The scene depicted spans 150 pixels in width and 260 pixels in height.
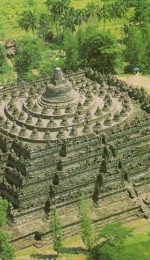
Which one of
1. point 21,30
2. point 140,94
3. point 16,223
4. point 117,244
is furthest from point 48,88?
point 21,30

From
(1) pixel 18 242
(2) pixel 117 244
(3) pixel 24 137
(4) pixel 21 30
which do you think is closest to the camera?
(2) pixel 117 244

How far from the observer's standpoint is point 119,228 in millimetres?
51188

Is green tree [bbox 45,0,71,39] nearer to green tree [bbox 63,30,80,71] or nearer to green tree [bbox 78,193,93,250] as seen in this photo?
green tree [bbox 63,30,80,71]

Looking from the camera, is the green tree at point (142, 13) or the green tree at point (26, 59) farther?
the green tree at point (142, 13)

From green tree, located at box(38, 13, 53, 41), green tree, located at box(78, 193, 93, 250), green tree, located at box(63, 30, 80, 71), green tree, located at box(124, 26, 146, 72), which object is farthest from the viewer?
green tree, located at box(38, 13, 53, 41)

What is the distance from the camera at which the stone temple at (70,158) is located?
55500 millimetres

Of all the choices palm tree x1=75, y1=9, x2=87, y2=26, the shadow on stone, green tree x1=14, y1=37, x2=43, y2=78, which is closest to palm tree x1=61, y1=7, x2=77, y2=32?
palm tree x1=75, y1=9, x2=87, y2=26

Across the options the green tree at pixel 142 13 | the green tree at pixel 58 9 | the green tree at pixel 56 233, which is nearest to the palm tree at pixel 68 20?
the green tree at pixel 58 9

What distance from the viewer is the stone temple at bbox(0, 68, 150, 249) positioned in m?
55.5

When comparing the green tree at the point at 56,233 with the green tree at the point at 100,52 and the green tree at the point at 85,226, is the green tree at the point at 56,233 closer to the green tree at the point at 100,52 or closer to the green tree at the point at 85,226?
the green tree at the point at 85,226

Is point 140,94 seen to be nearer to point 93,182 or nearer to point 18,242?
point 93,182

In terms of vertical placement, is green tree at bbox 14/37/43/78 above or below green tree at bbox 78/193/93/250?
above

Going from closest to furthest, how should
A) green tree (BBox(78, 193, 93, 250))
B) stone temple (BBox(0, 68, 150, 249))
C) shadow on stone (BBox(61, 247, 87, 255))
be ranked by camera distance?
green tree (BBox(78, 193, 93, 250)), shadow on stone (BBox(61, 247, 87, 255)), stone temple (BBox(0, 68, 150, 249))

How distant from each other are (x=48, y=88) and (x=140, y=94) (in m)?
12.8
